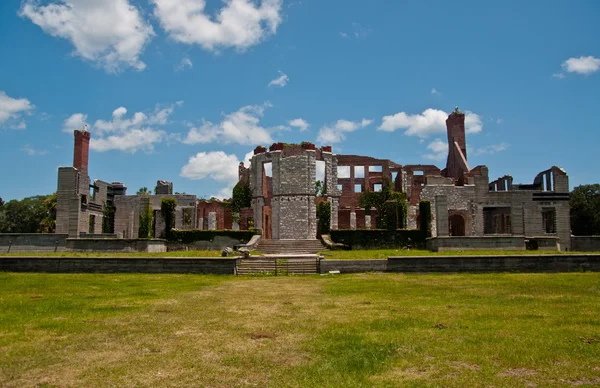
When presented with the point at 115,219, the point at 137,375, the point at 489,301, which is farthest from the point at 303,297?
the point at 115,219

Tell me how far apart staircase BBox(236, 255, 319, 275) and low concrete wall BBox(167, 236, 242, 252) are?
14.2 meters

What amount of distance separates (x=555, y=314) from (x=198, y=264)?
1213 cm

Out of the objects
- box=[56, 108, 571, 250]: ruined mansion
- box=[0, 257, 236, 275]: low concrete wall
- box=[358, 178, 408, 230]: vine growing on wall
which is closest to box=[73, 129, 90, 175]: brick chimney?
box=[56, 108, 571, 250]: ruined mansion

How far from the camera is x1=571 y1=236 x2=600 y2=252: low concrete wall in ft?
108

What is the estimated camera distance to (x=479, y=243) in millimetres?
26828

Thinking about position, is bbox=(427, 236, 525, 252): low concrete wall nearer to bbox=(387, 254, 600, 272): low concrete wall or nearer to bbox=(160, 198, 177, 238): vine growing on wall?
bbox=(387, 254, 600, 272): low concrete wall

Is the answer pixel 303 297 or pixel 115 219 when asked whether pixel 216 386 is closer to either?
pixel 303 297

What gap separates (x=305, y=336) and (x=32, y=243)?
31.1m

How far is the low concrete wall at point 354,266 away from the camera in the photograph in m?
16.5

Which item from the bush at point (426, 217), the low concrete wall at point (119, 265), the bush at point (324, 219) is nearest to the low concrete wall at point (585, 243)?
the bush at point (426, 217)

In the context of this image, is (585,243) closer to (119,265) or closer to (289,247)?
(289,247)

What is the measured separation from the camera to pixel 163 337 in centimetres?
679

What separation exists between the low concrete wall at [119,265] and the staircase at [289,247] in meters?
11.7

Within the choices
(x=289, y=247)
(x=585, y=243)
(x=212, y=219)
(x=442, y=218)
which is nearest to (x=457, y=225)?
(x=585, y=243)
